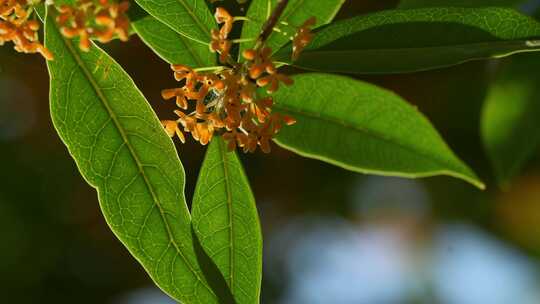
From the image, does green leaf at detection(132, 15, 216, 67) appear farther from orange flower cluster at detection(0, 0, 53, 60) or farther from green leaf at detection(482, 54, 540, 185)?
green leaf at detection(482, 54, 540, 185)

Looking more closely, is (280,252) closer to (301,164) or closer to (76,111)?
(301,164)

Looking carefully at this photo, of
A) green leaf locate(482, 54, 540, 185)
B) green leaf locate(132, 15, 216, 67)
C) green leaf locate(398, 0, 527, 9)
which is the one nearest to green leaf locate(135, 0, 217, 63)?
green leaf locate(132, 15, 216, 67)

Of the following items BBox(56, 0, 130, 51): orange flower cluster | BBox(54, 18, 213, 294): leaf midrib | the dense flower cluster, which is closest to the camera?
BBox(56, 0, 130, 51): orange flower cluster

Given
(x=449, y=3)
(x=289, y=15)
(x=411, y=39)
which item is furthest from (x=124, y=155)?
(x=449, y=3)

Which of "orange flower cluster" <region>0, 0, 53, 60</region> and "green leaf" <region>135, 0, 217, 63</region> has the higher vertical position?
"orange flower cluster" <region>0, 0, 53, 60</region>

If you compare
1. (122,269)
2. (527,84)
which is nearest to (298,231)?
(122,269)

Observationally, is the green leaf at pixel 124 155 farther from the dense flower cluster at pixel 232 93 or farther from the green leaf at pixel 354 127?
the green leaf at pixel 354 127
